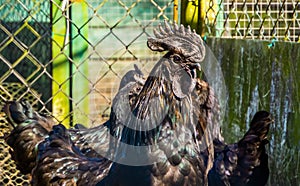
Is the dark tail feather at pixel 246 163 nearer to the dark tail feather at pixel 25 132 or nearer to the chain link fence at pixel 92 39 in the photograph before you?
the chain link fence at pixel 92 39

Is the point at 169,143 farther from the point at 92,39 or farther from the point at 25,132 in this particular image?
the point at 92,39

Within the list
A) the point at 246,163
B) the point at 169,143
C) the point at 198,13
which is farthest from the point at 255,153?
the point at 198,13

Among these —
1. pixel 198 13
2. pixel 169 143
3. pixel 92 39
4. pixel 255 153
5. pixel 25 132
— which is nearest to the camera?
pixel 169 143

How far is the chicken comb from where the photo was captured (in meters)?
2.73

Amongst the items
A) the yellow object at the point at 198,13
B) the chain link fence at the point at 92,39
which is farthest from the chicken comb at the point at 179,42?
the yellow object at the point at 198,13

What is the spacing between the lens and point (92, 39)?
4.46 metres

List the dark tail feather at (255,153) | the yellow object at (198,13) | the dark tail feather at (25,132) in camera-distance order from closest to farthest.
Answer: the dark tail feather at (255,153), the dark tail feather at (25,132), the yellow object at (198,13)

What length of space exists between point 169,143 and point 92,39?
1.88 metres

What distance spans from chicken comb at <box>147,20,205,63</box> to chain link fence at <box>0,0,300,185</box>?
682 mm

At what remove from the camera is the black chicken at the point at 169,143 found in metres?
2.67

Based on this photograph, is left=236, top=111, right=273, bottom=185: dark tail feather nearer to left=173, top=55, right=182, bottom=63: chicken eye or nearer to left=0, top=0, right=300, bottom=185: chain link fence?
left=173, top=55, right=182, bottom=63: chicken eye

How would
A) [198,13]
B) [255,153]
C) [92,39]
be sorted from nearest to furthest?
[255,153] → [198,13] → [92,39]

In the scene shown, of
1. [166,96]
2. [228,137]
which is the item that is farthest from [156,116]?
[228,137]

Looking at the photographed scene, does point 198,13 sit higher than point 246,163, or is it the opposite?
point 198,13
